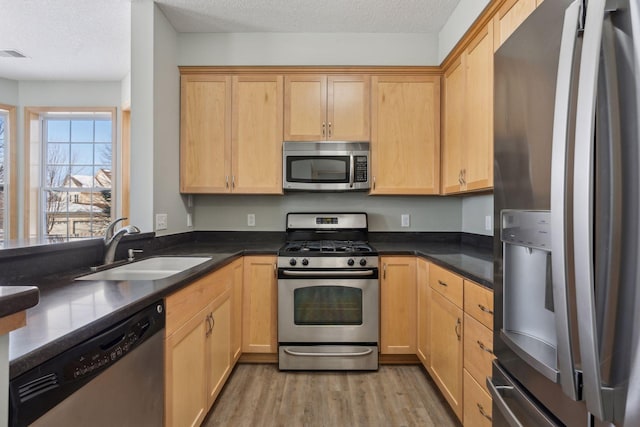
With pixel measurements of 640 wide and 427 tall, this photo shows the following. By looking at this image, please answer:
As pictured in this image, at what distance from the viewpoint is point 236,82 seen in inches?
112

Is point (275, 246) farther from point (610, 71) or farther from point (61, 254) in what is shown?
point (610, 71)

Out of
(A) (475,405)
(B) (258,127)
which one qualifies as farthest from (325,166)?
(A) (475,405)

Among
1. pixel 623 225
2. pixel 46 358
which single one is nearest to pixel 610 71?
pixel 623 225

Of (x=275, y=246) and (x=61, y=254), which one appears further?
(x=275, y=246)

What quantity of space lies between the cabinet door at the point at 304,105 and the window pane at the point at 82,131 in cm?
282

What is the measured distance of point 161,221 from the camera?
254 centimetres

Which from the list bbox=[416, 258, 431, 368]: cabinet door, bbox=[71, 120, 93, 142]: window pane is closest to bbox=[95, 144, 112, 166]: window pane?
bbox=[71, 120, 93, 142]: window pane

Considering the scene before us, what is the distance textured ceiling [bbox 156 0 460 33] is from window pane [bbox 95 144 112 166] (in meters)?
2.05

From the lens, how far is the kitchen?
7.89ft

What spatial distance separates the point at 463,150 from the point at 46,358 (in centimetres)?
244

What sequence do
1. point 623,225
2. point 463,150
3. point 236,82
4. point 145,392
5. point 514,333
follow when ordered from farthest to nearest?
point 236,82
point 463,150
point 145,392
point 514,333
point 623,225

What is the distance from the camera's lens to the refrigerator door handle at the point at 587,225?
0.62 m

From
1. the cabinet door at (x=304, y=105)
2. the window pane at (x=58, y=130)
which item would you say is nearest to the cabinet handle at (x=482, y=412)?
the cabinet door at (x=304, y=105)

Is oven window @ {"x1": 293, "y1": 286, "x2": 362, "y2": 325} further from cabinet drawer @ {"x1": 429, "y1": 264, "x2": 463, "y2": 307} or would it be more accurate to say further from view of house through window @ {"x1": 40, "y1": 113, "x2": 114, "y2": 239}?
view of house through window @ {"x1": 40, "y1": 113, "x2": 114, "y2": 239}
